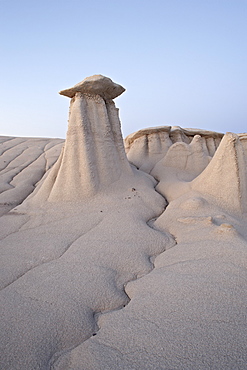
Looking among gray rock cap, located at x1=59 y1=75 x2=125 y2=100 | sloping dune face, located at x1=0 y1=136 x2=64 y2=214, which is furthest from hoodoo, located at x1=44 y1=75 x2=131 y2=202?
sloping dune face, located at x1=0 y1=136 x2=64 y2=214

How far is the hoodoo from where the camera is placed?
4234 millimetres

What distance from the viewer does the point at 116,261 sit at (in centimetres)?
246

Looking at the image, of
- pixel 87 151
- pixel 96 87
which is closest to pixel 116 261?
pixel 87 151

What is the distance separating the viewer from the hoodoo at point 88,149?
423cm

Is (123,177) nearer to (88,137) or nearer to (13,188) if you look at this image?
(88,137)

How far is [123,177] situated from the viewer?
188 inches


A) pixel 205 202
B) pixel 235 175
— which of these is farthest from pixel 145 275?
pixel 235 175

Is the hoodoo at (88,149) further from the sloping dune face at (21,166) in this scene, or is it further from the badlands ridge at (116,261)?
the sloping dune face at (21,166)

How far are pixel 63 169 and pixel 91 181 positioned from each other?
563mm

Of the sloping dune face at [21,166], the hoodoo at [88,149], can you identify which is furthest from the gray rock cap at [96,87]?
the sloping dune face at [21,166]

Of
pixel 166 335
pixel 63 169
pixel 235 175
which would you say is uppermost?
pixel 63 169

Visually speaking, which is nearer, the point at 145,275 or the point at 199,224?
the point at 145,275

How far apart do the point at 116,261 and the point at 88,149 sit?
95.8 inches

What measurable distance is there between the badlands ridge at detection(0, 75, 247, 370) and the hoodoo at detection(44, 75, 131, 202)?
21 millimetres
